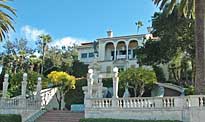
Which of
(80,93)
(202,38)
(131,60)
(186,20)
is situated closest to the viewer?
(202,38)

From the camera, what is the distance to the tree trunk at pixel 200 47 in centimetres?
1942

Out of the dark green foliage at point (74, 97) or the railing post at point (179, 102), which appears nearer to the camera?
the railing post at point (179, 102)

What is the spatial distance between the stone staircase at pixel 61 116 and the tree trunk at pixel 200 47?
34.3 feet

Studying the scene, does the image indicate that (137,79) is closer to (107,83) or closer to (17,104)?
(107,83)

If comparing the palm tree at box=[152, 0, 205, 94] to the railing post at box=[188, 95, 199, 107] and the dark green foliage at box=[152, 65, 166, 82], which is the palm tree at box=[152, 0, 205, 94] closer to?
the railing post at box=[188, 95, 199, 107]

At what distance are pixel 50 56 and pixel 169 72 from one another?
2228 centimetres

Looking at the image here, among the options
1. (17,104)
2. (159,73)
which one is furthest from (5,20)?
(159,73)

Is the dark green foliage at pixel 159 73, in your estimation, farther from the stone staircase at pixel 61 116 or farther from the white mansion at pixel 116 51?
the stone staircase at pixel 61 116

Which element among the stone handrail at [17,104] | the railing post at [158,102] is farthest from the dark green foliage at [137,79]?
the railing post at [158,102]

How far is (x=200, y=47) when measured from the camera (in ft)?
65.3

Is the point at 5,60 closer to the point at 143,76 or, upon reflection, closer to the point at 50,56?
the point at 50,56

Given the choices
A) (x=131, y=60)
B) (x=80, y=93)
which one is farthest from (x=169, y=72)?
(x=80, y=93)

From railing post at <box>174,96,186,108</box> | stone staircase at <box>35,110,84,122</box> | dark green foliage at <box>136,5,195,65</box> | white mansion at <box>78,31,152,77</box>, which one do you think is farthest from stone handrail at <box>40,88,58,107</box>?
railing post at <box>174,96,186,108</box>

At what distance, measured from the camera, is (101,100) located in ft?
77.1
